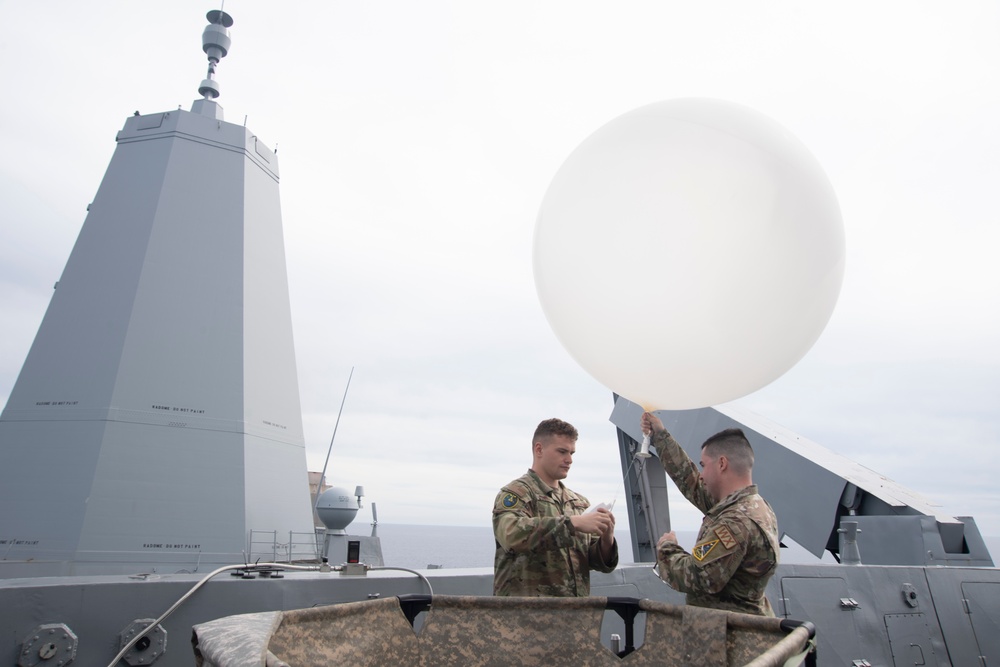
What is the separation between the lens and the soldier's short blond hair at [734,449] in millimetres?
2559

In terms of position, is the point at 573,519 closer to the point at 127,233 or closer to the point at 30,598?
the point at 30,598

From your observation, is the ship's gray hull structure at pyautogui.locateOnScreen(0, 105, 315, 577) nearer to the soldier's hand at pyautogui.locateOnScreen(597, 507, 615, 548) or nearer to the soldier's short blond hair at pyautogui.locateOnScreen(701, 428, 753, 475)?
the soldier's hand at pyautogui.locateOnScreen(597, 507, 615, 548)

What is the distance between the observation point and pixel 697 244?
6.59 ft

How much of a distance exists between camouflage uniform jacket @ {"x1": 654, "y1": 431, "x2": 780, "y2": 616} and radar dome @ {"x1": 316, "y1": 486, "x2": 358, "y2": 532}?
9292 millimetres

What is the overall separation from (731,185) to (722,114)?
0.30 meters

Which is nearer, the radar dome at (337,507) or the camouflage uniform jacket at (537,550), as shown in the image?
the camouflage uniform jacket at (537,550)

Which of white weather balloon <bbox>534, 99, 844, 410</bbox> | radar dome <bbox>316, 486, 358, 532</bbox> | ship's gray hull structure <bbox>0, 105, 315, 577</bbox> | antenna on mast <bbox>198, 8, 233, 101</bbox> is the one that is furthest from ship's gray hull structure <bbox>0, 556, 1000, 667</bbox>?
antenna on mast <bbox>198, 8, 233, 101</bbox>

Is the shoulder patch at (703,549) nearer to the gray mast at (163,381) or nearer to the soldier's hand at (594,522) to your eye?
the soldier's hand at (594,522)

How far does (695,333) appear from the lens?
6.92 ft

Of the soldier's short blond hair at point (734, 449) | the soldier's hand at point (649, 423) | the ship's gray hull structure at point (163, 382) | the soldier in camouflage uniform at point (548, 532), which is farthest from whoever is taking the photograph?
the ship's gray hull structure at point (163, 382)

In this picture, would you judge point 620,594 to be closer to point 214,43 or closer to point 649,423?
point 649,423

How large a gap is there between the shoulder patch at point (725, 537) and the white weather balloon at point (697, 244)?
495 mm

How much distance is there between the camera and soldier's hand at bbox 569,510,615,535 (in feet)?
7.13

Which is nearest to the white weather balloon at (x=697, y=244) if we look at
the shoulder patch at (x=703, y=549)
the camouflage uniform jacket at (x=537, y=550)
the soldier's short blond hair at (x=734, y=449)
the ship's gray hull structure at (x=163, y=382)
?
the soldier's short blond hair at (x=734, y=449)
